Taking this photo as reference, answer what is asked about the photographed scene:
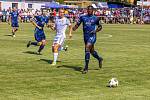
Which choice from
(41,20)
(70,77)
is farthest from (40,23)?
(70,77)

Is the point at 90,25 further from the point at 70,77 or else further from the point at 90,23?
the point at 70,77

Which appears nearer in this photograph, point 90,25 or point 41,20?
point 90,25

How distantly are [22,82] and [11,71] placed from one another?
2.23 m

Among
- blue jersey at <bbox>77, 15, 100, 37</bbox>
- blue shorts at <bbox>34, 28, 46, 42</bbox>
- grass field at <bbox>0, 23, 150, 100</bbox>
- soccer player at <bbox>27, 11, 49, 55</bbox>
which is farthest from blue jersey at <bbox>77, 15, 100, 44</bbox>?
blue shorts at <bbox>34, 28, 46, 42</bbox>

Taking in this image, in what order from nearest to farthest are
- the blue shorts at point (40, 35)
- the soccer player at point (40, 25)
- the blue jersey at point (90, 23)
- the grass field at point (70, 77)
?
the grass field at point (70, 77), the blue jersey at point (90, 23), the soccer player at point (40, 25), the blue shorts at point (40, 35)

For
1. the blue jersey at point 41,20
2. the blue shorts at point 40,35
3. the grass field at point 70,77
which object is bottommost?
the grass field at point 70,77

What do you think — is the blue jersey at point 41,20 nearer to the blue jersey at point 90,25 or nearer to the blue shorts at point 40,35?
the blue shorts at point 40,35

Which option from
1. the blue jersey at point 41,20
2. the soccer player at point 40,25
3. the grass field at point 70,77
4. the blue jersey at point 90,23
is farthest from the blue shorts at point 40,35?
the blue jersey at point 90,23

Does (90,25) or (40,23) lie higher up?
(90,25)

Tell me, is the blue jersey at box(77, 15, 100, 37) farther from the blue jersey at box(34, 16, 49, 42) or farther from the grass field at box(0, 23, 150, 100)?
the blue jersey at box(34, 16, 49, 42)

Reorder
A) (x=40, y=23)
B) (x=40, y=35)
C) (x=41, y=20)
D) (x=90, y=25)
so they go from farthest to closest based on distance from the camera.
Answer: (x=40, y=35) < (x=40, y=23) < (x=41, y=20) < (x=90, y=25)

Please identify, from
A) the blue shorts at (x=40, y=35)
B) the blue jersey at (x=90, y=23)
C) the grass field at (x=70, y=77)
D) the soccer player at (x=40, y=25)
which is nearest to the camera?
the grass field at (x=70, y=77)

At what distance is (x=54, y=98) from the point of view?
10.7 m

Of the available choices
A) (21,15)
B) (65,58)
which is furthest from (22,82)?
(21,15)
